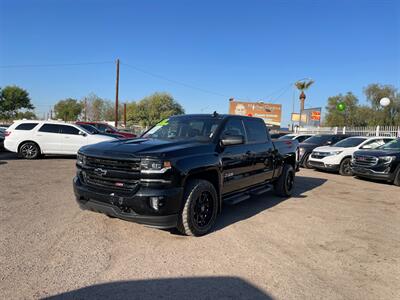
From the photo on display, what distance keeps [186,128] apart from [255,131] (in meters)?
1.68

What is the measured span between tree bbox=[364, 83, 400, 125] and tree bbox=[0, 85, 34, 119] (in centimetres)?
5970

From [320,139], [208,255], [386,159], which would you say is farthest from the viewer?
[320,139]

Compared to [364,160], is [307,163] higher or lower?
lower

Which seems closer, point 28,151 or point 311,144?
point 28,151

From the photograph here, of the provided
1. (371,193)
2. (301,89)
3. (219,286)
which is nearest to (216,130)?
(219,286)

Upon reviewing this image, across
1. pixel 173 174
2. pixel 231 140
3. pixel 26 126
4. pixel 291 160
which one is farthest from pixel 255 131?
pixel 26 126

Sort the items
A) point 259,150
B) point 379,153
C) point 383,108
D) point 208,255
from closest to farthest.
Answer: point 208,255 < point 259,150 < point 379,153 < point 383,108

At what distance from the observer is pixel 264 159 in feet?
23.0

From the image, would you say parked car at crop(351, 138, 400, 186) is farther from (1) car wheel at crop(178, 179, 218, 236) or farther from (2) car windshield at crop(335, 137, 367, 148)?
(1) car wheel at crop(178, 179, 218, 236)

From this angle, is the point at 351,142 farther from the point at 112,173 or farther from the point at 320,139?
the point at 112,173

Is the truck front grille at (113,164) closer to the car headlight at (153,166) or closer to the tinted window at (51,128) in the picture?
the car headlight at (153,166)

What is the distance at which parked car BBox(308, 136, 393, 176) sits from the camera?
531 inches

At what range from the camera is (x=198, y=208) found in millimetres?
5016

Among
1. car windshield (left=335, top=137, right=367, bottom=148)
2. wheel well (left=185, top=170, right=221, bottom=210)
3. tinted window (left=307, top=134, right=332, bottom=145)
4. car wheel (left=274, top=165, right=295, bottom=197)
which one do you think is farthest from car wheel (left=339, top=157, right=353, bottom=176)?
wheel well (left=185, top=170, right=221, bottom=210)
